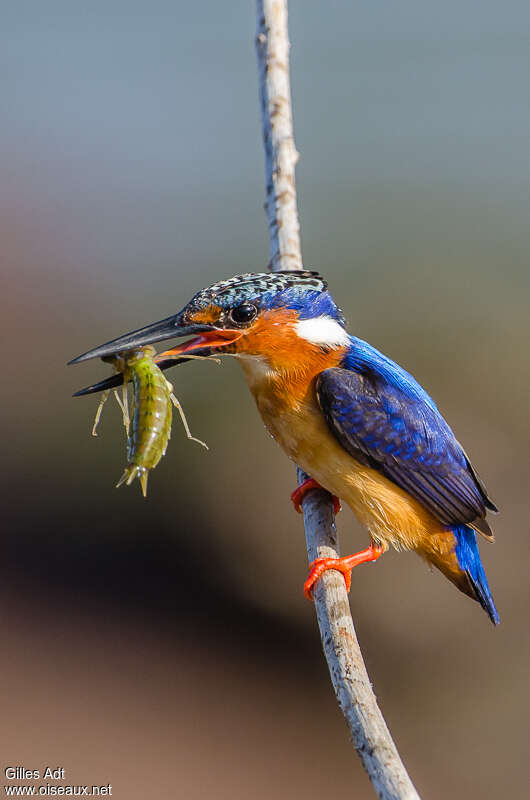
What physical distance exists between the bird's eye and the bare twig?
0.42 metres

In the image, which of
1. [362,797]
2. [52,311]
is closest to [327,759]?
[362,797]

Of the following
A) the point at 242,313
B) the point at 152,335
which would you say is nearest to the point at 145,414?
the point at 152,335

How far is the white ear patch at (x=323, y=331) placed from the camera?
2.75m

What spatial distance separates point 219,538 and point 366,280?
1.70 meters

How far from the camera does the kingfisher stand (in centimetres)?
261

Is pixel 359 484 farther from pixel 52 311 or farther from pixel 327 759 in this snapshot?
pixel 52 311

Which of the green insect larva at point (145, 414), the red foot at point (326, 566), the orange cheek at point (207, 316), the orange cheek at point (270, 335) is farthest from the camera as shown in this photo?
the orange cheek at point (270, 335)

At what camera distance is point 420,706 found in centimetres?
467

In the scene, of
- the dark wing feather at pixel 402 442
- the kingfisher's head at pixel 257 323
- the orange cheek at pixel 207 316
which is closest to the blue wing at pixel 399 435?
the dark wing feather at pixel 402 442

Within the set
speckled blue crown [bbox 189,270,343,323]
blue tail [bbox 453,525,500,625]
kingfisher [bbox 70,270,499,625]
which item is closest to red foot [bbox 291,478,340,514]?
kingfisher [bbox 70,270,499,625]

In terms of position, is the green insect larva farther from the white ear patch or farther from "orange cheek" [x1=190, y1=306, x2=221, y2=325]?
the white ear patch

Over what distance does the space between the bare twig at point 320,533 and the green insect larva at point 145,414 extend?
51cm

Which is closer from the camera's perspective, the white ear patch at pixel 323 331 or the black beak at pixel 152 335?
the black beak at pixel 152 335

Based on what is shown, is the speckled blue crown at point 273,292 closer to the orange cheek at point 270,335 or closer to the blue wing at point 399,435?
the orange cheek at point 270,335
